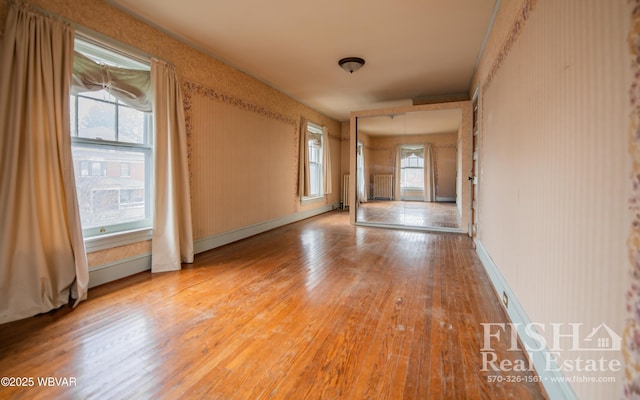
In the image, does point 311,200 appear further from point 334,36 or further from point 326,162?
point 334,36

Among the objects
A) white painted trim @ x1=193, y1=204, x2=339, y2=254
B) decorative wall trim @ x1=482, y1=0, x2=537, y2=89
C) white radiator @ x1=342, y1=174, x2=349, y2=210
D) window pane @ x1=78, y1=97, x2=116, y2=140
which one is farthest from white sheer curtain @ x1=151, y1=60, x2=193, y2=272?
white radiator @ x1=342, y1=174, x2=349, y2=210

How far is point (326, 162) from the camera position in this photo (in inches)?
308

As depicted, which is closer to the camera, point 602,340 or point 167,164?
point 602,340

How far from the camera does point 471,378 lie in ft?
5.14

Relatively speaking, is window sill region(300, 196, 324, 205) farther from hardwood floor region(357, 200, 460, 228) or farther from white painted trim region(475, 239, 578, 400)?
white painted trim region(475, 239, 578, 400)

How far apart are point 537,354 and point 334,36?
359cm

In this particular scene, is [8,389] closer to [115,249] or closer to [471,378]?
[115,249]

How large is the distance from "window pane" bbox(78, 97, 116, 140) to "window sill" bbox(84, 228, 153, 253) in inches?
38.8

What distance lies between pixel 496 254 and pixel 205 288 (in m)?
2.83

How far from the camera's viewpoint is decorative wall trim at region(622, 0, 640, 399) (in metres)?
0.86

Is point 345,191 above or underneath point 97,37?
underneath

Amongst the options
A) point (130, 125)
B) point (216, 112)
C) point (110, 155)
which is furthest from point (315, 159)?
point (110, 155)

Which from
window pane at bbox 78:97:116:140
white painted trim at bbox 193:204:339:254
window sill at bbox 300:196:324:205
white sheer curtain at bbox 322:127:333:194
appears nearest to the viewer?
window pane at bbox 78:97:116:140

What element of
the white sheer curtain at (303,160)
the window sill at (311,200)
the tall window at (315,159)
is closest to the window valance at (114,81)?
the white sheer curtain at (303,160)
